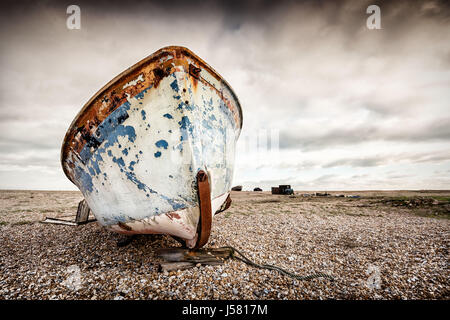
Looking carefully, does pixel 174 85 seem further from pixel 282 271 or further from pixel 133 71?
pixel 282 271

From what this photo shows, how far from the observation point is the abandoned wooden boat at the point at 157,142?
2.82 meters

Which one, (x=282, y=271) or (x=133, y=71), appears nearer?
(x=133, y=71)

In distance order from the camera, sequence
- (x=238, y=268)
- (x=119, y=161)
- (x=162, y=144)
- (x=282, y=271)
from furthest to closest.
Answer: (x=238, y=268) < (x=282, y=271) < (x=119, y=161) < (x=162, y=144)

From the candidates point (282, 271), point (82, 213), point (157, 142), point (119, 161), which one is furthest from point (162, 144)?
point (82, 213)

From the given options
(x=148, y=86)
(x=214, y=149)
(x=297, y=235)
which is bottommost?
(x=297, y=235)

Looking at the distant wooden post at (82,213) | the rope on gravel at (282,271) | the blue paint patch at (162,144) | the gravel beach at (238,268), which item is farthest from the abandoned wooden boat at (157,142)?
the distant wooden post at (82,213)

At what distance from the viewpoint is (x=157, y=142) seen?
2.88 metres

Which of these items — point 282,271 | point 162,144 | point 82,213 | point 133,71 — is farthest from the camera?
point 82,213

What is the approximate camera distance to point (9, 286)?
10.2 ft

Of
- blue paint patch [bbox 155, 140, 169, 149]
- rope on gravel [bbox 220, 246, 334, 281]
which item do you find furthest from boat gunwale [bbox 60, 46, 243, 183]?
rope on gravel [bbox 220, 246, 334, 281]

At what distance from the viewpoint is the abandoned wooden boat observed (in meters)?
2.82
